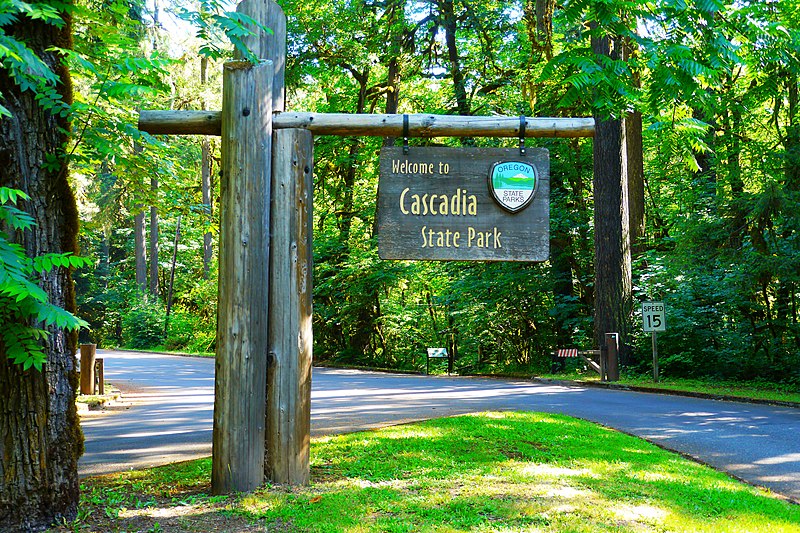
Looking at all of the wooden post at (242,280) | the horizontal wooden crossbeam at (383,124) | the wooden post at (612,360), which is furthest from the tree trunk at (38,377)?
the wooden post at (612,360)

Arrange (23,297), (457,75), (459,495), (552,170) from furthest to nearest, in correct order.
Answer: (457,75), (552,170), (459,495), (23,297)

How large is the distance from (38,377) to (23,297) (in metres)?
1.77

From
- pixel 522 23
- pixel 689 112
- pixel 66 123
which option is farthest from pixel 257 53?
pixel 522 23

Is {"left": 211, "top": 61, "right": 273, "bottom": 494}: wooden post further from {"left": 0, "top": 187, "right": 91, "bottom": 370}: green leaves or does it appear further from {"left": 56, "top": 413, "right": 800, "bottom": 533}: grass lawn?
{"left": 0, "top": 187, "right": 91, "bottom": 370}: green leaves

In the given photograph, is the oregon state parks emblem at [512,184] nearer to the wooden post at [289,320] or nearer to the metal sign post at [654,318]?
the wooden post at [289,320]

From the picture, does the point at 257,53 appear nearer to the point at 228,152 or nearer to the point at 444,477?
the point at 228,152

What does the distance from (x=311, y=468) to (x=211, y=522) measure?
6.14 ft

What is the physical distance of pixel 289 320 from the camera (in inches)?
249

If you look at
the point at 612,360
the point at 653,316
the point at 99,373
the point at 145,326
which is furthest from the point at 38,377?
the point at 145,326

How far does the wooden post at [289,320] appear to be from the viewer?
6301mm

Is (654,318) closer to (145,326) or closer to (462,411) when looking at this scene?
(462,411)

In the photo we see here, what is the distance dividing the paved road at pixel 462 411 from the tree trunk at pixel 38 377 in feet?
8.32

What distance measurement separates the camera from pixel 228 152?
6.26 m

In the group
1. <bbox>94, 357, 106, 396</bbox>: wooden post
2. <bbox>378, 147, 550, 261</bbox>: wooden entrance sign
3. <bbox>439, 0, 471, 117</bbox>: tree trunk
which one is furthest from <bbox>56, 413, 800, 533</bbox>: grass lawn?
<bbox>439, 0, 471, 117</bbox>: tree trunk
